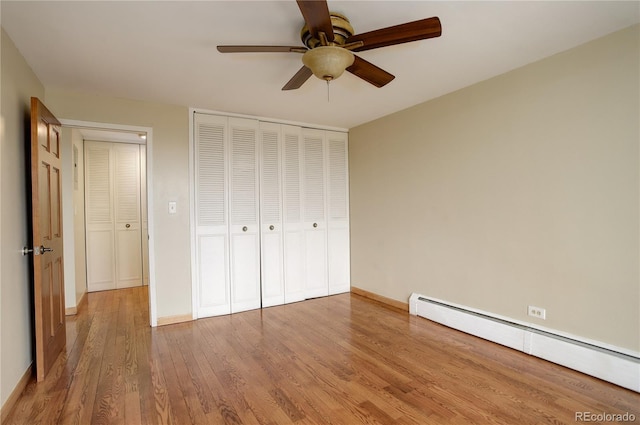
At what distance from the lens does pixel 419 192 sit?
3.67m

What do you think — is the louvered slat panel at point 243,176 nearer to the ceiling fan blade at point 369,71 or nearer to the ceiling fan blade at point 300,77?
the ceiling fan blade at point 300,77

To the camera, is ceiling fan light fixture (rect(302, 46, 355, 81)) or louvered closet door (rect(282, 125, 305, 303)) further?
louvered closet door (rect(282, 125, 305, 303))

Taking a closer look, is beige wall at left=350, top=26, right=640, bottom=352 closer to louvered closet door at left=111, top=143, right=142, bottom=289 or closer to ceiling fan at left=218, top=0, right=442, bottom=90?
ceiling fan at left=218, top=0, right=442, bottom=90

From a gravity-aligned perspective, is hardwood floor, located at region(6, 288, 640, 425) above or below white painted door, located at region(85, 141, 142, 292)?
below

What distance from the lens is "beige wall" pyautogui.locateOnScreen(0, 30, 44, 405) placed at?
2.00 m

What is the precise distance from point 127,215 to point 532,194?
5.37m

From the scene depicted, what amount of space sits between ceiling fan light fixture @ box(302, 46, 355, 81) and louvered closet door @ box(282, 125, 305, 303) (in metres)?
2.38

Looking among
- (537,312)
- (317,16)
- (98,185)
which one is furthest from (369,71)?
(98,185)

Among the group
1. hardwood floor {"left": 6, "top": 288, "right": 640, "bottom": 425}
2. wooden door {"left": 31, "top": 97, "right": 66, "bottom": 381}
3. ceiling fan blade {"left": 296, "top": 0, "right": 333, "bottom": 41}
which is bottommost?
hardwood floor {"left": 6, "top": 288, "right": 640, "bottom": 425}

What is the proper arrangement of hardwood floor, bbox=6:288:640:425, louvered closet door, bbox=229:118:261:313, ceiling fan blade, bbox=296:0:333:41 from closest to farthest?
ceiling fan blade, bbox=296:0:333:41
hardwood floor, bbox=6:288:640:425
louvered closet door, bbox=229:118:261:313

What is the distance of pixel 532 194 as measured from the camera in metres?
2.67

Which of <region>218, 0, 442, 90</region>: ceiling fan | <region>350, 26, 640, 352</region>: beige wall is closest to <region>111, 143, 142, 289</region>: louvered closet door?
<region>350, 26, 640, 352</region>: beige wall

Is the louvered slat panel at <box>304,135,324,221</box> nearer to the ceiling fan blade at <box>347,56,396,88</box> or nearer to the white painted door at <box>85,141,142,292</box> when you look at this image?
the ceiling fan blade at <box>347,56,396,88</box>

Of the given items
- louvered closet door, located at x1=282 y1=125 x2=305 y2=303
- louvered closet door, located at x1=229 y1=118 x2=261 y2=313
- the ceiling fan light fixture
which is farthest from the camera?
louvered closet door, located at x1=282 y1=125 x2=305 y2=303
